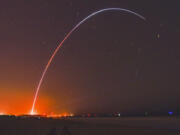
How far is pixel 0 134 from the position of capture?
25.3m

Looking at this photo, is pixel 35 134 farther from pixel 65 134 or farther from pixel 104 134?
pixel 104 134

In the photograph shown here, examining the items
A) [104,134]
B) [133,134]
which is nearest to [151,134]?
[133,134]

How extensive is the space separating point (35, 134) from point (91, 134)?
5.60 metres

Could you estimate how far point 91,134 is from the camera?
2730 centimetres

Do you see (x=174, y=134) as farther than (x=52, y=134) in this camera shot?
Yes

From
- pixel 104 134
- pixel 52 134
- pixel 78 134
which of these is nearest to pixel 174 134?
pixel 104 134

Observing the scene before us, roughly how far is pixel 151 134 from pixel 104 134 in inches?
189

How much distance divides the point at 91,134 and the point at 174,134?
8.59m

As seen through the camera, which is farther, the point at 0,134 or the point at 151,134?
the point at 151,134

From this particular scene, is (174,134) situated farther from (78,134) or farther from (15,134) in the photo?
(15,134)

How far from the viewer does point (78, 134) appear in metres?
26.8

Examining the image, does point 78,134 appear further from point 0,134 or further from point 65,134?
point 0,134

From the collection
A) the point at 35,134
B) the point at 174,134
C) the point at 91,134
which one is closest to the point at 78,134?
the point at 91,134

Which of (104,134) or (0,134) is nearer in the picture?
(0,134)
